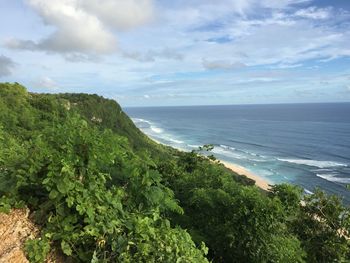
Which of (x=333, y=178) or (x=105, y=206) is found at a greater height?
(x=105, y=206)

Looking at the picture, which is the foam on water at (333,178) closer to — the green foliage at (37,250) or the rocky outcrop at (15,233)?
the rocky outcrop at (15,233)

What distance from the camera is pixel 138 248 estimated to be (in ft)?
14.4

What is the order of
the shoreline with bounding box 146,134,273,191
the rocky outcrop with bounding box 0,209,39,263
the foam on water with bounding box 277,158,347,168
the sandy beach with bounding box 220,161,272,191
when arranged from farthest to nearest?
the foam on water with bounding box 277,158,347,168, the shoreline with bounding box 146,134,273,191, the sandy beach with bounding box 220,161,272,191, the rocky outcrop with bounding box 0,209,39,263

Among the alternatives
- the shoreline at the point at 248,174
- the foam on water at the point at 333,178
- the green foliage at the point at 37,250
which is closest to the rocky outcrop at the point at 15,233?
the green foliage at the point at 37,250

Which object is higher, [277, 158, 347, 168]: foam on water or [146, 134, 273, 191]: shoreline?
[277, 158, 347, 168]: foam on water

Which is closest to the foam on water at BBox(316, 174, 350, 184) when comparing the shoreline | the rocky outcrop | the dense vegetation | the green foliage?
the shoreline

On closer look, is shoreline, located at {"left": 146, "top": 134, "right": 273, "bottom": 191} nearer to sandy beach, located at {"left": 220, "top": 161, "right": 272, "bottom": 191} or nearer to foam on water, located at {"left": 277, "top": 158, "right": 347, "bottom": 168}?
sandy beach, located at {"left": 220, "top": 161, "right": 272, "bottom": 191}

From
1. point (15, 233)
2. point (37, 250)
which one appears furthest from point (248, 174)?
point (37, 250)

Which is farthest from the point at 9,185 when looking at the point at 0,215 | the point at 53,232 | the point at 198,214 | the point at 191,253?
the point at 198,214

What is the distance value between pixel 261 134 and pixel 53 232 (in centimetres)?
11302

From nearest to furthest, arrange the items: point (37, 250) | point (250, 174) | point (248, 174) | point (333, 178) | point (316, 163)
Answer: point (37, 250), point (333, 178), point (248, 174), point (250, 174), point (316, 163)

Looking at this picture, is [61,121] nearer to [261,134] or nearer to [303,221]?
[303,221]

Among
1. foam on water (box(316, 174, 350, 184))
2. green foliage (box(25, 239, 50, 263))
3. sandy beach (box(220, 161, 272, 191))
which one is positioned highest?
green foliage (box(25, 239, 50, 263))

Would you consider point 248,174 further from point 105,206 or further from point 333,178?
point 105,206
